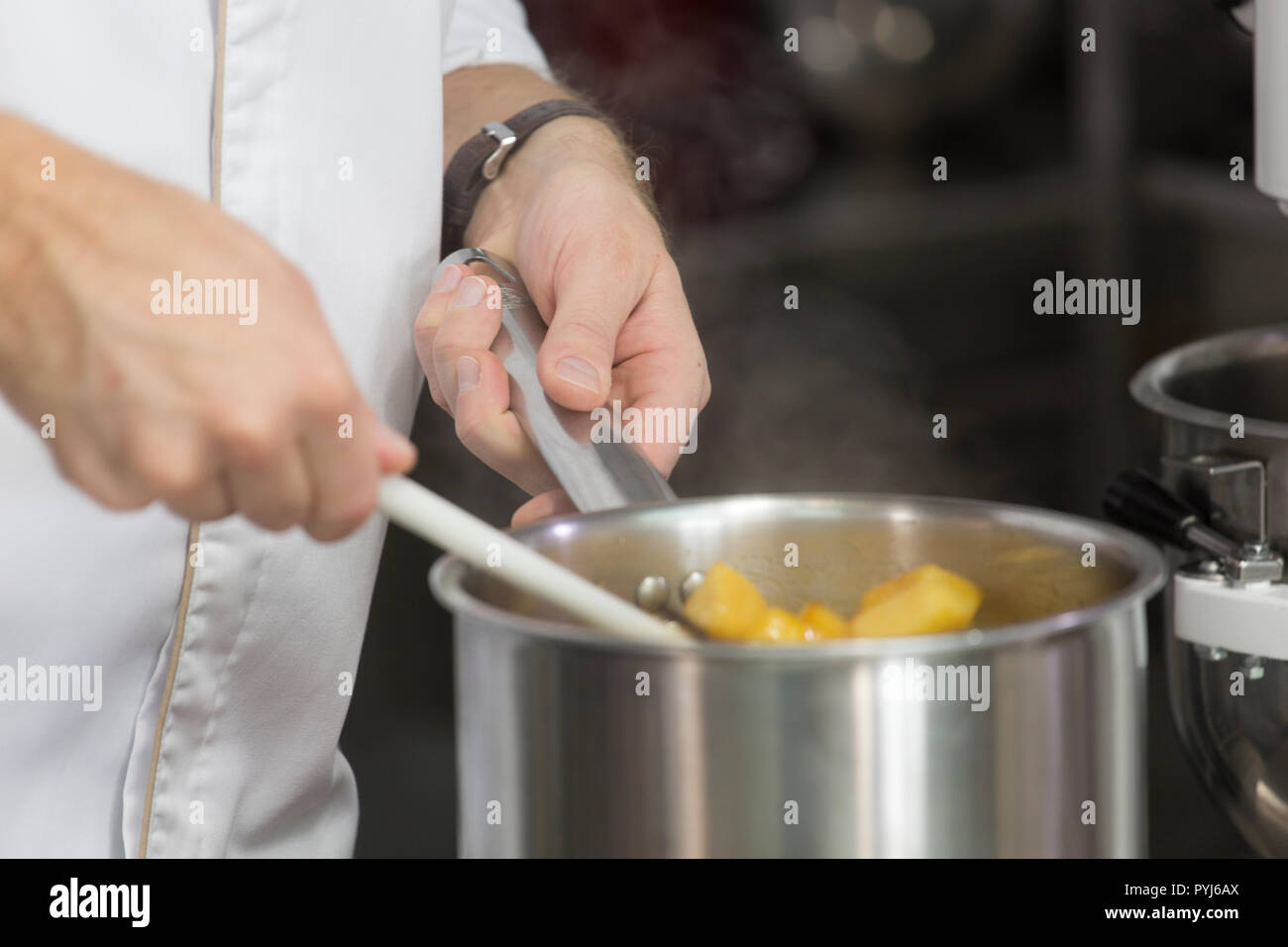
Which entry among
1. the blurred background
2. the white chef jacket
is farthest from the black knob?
the blurred background

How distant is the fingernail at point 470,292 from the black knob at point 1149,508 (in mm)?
330

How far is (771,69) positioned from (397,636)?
100 cm

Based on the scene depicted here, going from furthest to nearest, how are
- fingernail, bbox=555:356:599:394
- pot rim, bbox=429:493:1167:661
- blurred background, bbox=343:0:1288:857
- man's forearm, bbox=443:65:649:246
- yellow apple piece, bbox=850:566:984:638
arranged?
blurred background, bbox=343:0:1288:857 < man's forearm, bbox=443:65:649:246 < fingernail, bbox=555:356:599:394 < yellow apple piece, bbox=850:566:984:638 < pot rim, bbox=429:493:1167:661

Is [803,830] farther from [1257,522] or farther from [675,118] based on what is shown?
[675,118]

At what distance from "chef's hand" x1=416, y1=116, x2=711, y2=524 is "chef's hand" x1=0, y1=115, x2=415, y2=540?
0.71 ft

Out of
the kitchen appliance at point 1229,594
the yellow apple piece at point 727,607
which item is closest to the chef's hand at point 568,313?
the yellow apple piece at point 727,607

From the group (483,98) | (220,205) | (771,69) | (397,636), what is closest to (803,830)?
(220,205)

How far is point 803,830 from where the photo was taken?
0.42 m

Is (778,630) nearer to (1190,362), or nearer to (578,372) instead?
(578,372)

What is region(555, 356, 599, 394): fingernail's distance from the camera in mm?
654

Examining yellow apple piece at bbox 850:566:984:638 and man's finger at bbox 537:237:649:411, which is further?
man's finger at bbox 537:237:649:411

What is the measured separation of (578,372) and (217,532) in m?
0.23

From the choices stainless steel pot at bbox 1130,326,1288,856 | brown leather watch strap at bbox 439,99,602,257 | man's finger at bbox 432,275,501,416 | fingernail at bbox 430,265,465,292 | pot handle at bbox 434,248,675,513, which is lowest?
stainless steel pot at bbox 1130,326,1288,856

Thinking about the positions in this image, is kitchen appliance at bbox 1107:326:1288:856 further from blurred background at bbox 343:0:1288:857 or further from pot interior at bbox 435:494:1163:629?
blurred background at bbox 343:0:1288:857
